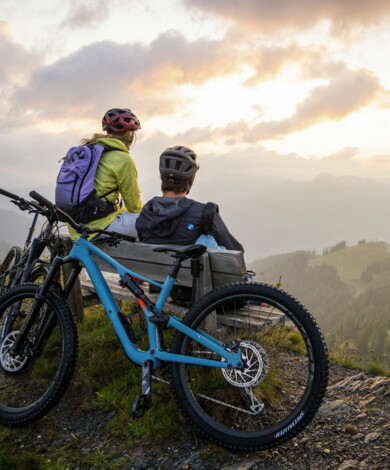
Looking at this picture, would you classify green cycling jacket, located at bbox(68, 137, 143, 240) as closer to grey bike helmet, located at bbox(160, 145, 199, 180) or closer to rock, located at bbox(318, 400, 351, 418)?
grey bike helmet, located at bbox(160, 145, 199, 180)

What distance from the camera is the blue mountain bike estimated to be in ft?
9.39

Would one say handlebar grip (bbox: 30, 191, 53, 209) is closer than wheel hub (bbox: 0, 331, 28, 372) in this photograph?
Yes

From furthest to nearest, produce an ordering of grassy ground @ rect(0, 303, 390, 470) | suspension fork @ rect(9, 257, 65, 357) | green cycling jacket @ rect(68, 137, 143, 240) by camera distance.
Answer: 1. green cycling jacket @ rect(68, 137, 143, 240)
2. suspension fork @ rect(9, 257, 65, 357)
3. grassy ground @ rect(0, 303, 390, 470)

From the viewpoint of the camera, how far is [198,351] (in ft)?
10.4

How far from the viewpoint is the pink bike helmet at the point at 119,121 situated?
534cm

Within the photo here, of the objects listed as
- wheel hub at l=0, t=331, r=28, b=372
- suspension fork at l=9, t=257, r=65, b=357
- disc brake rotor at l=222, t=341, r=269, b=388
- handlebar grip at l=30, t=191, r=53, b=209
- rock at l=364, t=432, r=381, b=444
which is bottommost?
rock at l=364, t=432, r=381, b=444

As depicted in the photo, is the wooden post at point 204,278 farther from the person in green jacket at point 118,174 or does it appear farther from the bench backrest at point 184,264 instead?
the person in green jacket at point 118,174

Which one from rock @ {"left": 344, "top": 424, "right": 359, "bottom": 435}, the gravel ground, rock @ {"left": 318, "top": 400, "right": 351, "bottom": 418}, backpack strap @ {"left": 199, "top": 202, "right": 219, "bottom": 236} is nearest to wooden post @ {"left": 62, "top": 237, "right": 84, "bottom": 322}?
the gravel ground

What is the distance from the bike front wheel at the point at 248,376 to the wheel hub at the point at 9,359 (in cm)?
179

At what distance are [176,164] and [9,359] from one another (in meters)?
2.81

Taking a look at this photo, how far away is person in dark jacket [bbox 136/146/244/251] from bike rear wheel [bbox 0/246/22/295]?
2803 mm

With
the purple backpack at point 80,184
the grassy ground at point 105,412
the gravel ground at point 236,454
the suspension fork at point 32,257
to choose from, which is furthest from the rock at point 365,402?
the suspension fork at point 32,257

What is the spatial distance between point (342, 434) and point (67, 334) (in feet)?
8.62

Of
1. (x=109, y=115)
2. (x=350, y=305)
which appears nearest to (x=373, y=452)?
(x=109, y=115)
